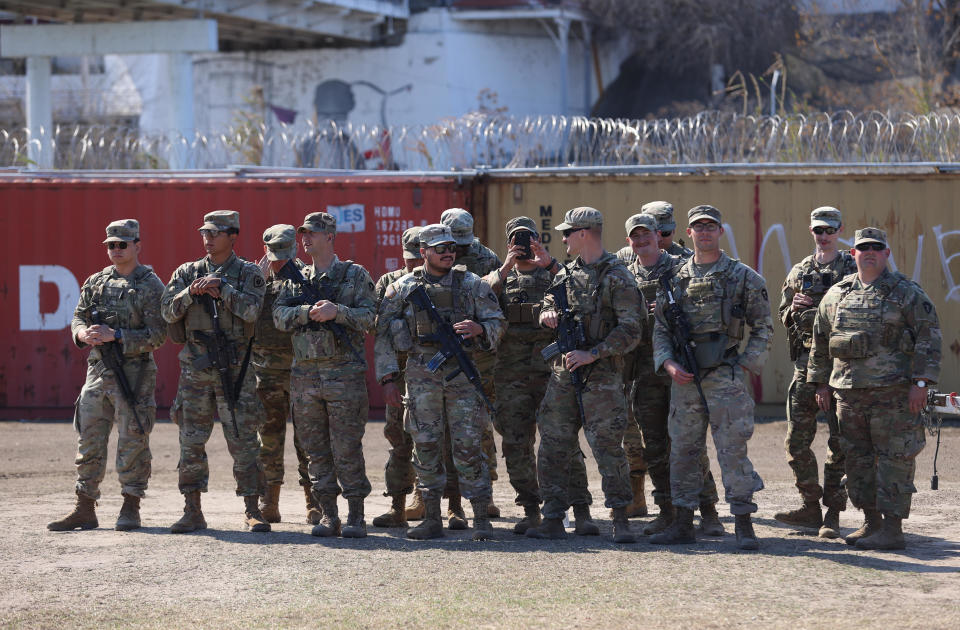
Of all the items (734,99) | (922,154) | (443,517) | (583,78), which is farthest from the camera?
(583,78)

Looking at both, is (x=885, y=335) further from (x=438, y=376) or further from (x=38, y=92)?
(x=38, y=92)

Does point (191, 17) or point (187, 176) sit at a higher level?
point (191, 17)

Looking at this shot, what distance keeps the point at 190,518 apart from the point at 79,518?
2.45ft

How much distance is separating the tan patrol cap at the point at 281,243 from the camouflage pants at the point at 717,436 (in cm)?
250

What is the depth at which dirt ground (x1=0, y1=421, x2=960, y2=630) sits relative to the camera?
5.55 meters

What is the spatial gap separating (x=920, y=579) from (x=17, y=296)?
9.86 m

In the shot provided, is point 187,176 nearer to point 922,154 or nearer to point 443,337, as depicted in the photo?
point 443,337

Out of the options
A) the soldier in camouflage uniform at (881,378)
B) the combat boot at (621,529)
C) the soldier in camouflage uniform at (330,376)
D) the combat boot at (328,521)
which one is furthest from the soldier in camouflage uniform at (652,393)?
the combat boot at (328,521)

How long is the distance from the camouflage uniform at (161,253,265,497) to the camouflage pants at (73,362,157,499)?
28cm

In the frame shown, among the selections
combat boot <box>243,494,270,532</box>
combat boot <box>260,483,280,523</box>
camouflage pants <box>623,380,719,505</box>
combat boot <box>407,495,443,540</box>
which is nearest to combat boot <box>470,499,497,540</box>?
combat boot <box>407,495,443,540</box>

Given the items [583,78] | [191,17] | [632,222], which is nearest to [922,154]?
[632,222]

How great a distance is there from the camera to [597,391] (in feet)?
23.1

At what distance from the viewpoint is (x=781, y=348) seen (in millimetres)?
11906

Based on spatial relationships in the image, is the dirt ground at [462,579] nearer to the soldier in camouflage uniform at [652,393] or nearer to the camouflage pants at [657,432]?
the soldier in camouflage uniform at [652,393]
